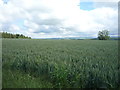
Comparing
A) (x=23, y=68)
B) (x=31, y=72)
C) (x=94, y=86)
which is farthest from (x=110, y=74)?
(x=23, y=68)

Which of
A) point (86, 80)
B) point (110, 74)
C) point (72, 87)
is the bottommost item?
point (72, 87)

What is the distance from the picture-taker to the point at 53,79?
3.32 meters

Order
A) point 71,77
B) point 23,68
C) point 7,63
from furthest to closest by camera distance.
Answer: point 7,63, point 23,68, point 71,77

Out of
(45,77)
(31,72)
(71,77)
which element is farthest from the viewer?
(31,72)

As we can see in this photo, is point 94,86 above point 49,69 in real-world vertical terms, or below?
below

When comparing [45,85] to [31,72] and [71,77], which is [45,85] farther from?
[31,72]

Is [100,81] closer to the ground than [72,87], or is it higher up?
higher up

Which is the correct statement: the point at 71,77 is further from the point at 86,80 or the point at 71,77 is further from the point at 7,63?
the point at 7,63

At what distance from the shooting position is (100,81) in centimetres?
291

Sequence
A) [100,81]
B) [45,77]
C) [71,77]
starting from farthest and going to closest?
1. [45,77]
2. [71,77]
3. [100,81]

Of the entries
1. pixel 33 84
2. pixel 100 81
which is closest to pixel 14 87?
pixel 33 84

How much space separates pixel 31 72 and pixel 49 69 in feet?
3.06

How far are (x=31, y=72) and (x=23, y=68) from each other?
58cm

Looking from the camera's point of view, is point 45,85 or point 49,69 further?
point 49,69
